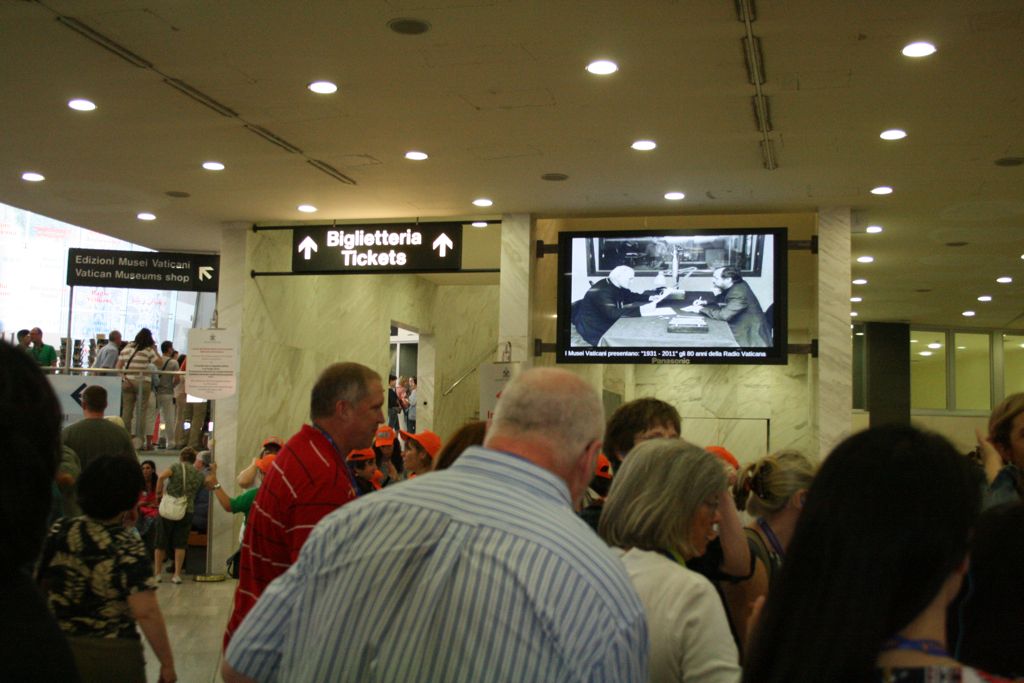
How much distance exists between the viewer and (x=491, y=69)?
6441 mm

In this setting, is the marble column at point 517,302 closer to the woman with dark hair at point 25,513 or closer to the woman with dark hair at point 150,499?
the woman with dark hair at point 150,499

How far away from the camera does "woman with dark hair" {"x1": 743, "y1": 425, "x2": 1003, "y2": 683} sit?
4.60 ft

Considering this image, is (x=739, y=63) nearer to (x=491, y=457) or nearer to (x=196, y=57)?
(x=196, y=57)

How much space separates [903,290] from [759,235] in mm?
7499

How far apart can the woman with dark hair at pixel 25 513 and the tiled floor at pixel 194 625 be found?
519cm

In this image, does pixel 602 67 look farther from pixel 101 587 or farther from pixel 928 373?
pixel 928 373

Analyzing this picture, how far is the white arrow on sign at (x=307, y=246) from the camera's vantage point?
35.0ft

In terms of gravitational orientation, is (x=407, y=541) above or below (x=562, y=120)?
below

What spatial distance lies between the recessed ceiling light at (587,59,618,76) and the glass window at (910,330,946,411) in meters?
17.2

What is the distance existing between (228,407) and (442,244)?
3.14 meters

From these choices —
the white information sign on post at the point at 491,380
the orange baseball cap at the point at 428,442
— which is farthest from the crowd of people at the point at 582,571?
the white information sign on post at the point at 491,380

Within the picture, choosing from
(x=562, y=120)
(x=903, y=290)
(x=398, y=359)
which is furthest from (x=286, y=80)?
(x=398, y=359)

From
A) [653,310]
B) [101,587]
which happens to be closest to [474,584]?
[101,587]

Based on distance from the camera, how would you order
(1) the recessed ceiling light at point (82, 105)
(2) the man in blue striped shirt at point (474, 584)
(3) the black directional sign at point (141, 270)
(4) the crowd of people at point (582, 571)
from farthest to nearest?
(3) the black directional sign at point (141, 270), (1) the recessed ceiling light at point (82, 105), (2) the man in blue striped shirt at point (474, 584), (4) the crowd of people at point (582, 571)
